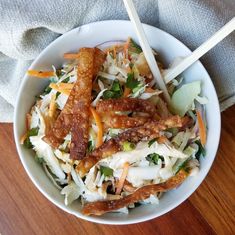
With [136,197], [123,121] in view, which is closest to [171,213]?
[136,197]

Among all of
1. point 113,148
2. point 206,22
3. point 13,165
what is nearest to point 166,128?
point 113,148

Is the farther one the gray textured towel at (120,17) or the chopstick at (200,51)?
the gray textured towel at (120,17)

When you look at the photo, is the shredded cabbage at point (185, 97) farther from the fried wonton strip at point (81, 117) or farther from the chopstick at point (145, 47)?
the fried wonton strip at point (81, 117)

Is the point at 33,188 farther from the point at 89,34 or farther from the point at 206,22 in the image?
the point at 206,22

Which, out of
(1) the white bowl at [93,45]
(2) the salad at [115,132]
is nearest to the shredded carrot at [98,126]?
(2) the salad at [115,132]

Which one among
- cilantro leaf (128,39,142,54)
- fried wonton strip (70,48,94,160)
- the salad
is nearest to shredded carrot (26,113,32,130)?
the salad

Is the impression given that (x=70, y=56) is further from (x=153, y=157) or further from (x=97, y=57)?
(x=153, y=157)
